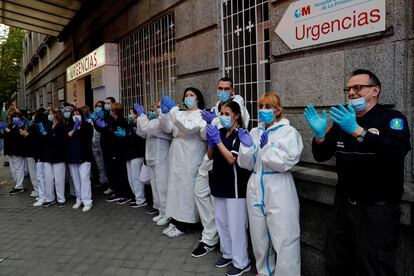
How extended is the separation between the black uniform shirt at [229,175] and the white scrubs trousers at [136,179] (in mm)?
2954

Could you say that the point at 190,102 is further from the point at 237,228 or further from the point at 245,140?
the point at 237,228

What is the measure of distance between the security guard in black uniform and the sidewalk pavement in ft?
5.95

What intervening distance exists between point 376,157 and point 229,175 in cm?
169

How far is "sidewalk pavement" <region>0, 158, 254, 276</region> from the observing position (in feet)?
13.4

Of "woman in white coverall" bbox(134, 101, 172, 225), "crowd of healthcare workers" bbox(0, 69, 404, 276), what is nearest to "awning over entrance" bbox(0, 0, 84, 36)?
"crowd of healthcare workers" bbox(0, 69, 404, 276)

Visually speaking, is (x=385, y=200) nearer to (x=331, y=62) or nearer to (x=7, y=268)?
(x=331, y=62)

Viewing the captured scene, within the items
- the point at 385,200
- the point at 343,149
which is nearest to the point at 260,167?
the point at 343,149

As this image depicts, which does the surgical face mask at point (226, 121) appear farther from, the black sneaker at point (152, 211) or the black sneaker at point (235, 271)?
the black sneaker at point (152, 211)

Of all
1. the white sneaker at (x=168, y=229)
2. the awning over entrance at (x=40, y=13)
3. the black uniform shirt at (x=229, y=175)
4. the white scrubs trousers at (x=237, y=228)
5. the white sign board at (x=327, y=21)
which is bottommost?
the white sneaker at (x=168, y=229)

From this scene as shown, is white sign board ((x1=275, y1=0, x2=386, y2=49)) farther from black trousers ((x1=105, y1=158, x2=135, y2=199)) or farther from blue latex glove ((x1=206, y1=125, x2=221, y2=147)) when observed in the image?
black trousers ((x1=105, y1=158, x2=135, y2=199))

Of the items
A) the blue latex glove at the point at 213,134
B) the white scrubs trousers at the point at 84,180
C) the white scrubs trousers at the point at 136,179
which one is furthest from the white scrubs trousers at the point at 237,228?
the white scrubs trousers at the point at 84,180

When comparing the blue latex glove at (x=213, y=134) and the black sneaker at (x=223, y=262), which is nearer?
the blue latex glove at (x=213, y=134)

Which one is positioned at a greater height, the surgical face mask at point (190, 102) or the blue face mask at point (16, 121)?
the surgical face mask at point (190, 102)

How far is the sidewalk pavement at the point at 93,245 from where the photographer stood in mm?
4098
